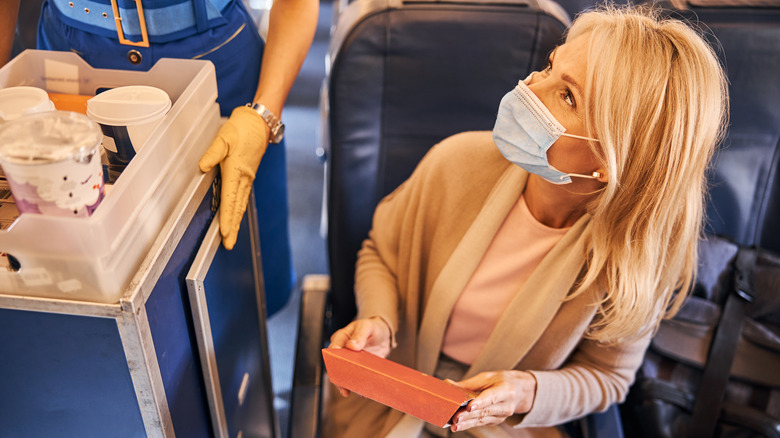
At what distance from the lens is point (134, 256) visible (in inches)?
28.7

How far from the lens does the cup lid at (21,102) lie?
80 centimetres

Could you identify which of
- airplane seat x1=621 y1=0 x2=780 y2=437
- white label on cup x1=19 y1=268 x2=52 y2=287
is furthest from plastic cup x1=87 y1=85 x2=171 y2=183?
airplane seat x1=621 y1=0 x2=780 y2=437

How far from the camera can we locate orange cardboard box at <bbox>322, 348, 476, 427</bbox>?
840 mm

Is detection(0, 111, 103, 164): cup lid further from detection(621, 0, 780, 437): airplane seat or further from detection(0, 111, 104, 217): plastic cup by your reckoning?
detection(621, 0, 780, 437): airplane seat

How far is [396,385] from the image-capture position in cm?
85

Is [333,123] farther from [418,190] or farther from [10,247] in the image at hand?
[10,247]

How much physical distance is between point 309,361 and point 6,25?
2.82 ft

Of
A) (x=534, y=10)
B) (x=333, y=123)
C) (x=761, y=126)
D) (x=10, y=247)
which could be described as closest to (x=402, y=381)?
(x=10, y=247)

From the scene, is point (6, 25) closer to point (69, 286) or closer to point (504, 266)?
point (69, 286)

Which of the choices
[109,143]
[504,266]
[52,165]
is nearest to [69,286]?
[52,165]

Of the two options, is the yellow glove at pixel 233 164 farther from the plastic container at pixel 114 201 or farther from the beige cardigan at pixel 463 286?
the beige cardigan at pixel 463 286

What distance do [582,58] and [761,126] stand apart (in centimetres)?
65

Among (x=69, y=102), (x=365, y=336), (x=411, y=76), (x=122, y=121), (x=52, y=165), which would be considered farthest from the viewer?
(x=411, y=76)

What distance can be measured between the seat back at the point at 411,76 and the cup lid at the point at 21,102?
0.54m
